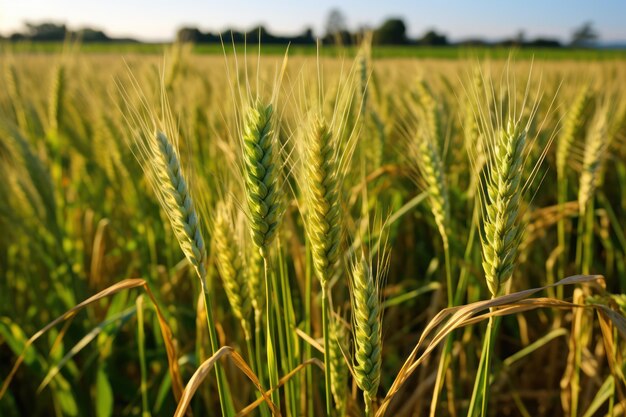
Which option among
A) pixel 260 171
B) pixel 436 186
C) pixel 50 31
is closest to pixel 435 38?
pixel 50 31

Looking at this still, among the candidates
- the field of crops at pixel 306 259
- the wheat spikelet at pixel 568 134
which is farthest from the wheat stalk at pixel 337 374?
the wheat spikelet at pixel 568 134

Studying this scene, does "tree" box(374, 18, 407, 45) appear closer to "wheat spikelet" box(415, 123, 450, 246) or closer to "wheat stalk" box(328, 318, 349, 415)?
"wheat spikelet" box(415, 123, 450, 246)

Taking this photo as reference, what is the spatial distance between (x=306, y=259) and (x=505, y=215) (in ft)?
2.19

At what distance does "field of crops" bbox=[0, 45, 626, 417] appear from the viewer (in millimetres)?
965

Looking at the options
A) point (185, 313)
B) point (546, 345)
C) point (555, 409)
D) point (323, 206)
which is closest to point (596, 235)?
point (546, 345)

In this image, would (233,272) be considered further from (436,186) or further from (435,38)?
(435,38)

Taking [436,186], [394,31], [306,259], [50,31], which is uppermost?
[394,31]

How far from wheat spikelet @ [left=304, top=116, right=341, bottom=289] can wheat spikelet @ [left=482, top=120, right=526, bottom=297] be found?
0.28 meters

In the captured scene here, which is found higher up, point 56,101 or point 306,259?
point 56,101

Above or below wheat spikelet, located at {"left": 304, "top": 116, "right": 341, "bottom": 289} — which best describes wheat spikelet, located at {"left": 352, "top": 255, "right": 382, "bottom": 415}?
below

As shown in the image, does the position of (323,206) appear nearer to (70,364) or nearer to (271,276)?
(271,276)

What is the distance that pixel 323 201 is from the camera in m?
0.98

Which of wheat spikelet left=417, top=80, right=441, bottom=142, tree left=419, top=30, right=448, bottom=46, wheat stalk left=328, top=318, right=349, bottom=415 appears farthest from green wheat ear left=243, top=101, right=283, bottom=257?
tree left=419, top=30, right=448, bottom=46

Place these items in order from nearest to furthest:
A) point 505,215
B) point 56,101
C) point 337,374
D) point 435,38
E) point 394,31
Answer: point 505,215 < point 337,374 < point 56,101 < point 435,38 < point 394,31
